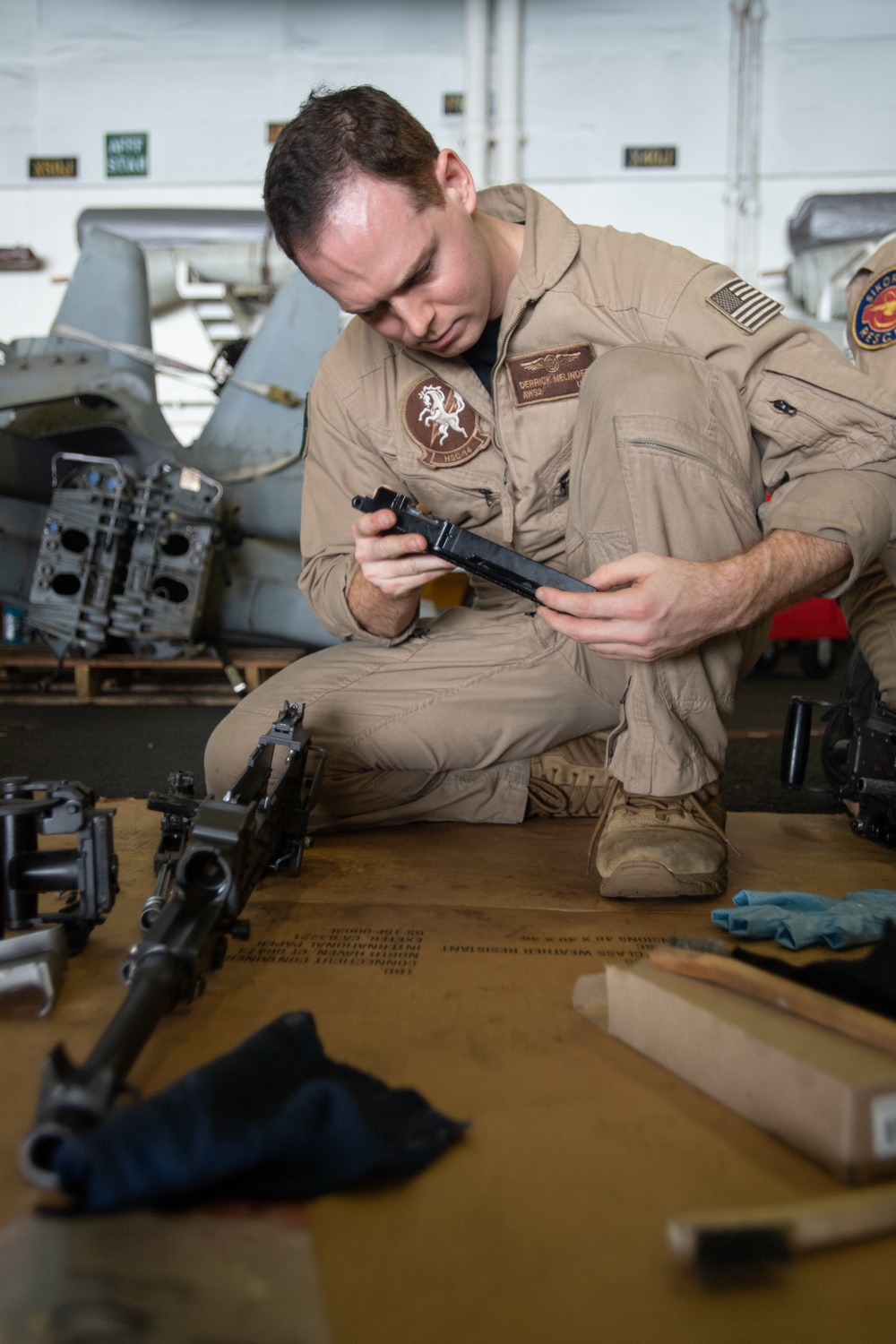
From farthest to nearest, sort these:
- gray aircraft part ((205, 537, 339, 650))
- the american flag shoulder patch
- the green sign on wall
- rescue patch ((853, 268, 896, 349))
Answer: the green sign on wall, gray aircraft part ((205, 537, 339, 650)), rescue patch ((853, 268, 896, 349)), the american flag shoulder patch

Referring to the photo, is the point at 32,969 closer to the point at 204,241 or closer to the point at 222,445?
the point at 222,445

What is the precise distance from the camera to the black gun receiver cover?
107 centimetres

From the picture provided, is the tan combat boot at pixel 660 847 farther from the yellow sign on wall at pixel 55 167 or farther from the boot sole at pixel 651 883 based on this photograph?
the yellow sign on wall at pixel 55 167

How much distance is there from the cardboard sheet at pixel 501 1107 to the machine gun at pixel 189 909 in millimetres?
55

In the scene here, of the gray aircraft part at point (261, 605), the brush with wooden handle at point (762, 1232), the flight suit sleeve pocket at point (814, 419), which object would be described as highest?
the flight suit sleeve pocket at point (814, 419)

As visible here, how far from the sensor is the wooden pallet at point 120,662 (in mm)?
3363

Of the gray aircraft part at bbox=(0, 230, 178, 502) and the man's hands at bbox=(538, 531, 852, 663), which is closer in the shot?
the man's hands at bbox=(538, 531, 852, 663)

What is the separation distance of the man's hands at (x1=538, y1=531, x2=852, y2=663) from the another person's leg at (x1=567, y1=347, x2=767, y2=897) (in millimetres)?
86

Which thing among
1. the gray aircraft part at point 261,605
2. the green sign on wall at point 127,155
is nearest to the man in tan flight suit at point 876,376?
the gray aircraft part at point 261,605

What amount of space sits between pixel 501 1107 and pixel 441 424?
39.0 inches

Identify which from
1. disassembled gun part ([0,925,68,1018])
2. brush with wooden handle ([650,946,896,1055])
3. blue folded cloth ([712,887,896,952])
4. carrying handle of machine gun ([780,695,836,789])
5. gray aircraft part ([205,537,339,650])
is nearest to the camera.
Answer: brush with wooden handle ([650,946,896,1055])

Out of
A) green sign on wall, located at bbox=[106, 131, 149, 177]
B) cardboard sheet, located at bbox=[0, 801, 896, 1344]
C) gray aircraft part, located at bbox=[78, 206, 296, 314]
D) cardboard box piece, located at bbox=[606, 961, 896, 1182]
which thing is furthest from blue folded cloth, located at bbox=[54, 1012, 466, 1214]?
green sign on wall, located at bbox=[106, 131, 149, 177]

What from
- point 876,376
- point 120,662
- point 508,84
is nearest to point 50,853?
point 876,376

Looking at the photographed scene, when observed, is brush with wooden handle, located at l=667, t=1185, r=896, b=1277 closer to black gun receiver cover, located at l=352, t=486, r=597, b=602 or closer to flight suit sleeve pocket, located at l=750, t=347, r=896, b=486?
black gun receiver cover, located at l=352, t=486, r=597, b=602
